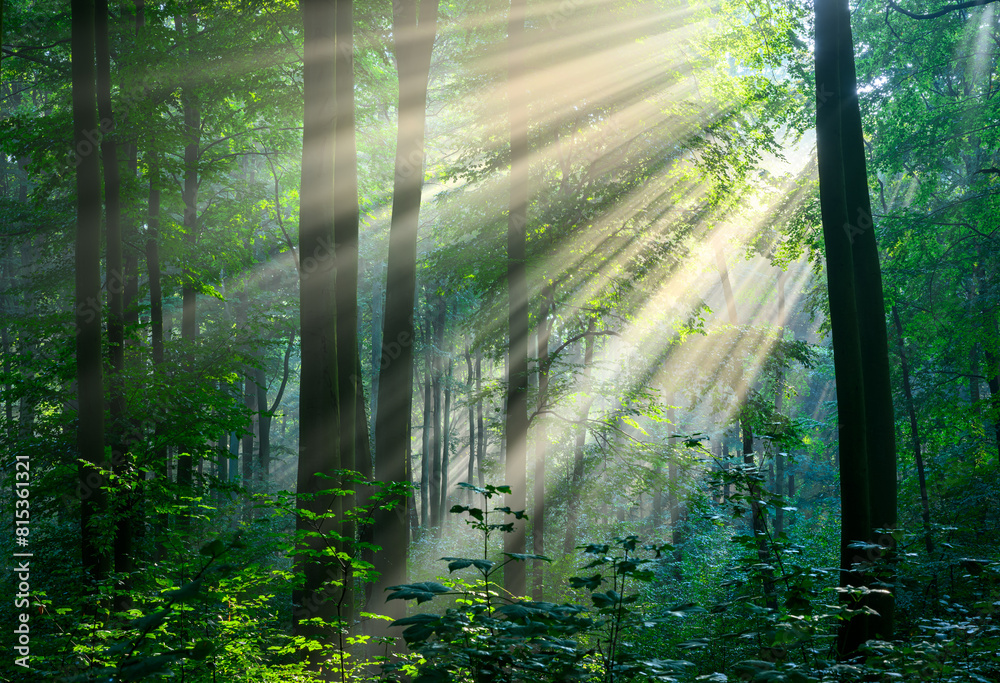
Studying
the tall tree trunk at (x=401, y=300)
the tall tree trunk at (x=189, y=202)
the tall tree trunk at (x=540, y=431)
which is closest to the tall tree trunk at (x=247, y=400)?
the tall tree trunk at (x=189, y=202)

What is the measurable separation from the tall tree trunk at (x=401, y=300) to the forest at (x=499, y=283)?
2.0 inches

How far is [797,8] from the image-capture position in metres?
10.3

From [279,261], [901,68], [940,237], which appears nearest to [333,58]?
[901,68]

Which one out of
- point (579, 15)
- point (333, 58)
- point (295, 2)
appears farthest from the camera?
point (579, 15)

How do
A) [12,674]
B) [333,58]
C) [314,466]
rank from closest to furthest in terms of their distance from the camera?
[12,674] < [314,466] < [333,58]

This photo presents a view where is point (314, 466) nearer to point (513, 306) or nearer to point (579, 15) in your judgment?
point (513, 306)

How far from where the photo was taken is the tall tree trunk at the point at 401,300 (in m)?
8.05

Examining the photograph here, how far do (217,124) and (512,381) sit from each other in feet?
30.5

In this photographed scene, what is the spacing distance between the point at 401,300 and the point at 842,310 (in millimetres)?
5681

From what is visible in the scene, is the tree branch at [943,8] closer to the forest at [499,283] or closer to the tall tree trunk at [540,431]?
the forest at [499,283]

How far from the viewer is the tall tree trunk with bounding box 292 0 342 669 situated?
20.8 ft

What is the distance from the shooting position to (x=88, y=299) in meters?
7.41

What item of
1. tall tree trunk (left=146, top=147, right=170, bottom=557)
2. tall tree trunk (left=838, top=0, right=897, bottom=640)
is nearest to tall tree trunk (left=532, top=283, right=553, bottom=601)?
tall tree trunk (left=838, top=0, right=897, bottom=640)

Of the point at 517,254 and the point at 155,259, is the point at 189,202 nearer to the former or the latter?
the point at 155,259
